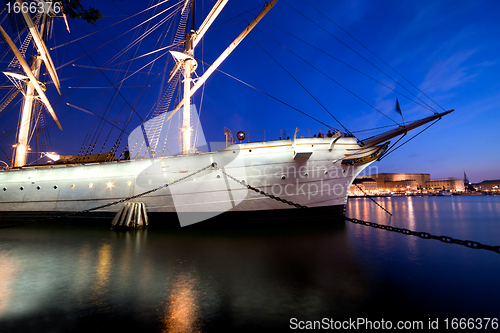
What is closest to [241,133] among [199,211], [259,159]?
[259,159]

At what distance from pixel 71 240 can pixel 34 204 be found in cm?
789

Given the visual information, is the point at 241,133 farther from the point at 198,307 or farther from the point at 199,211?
the point at 198,307

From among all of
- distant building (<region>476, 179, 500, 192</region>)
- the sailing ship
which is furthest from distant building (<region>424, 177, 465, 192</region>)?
the sailing ship

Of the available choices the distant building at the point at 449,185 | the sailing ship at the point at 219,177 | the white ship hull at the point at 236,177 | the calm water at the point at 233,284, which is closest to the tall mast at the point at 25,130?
the sailing ship at the point at 219,177

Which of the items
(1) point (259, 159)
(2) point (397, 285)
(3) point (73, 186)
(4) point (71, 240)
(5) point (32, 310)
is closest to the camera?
(5) point (32, 310)

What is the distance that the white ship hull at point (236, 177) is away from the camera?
38.2 feet

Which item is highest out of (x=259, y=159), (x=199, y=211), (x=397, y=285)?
(x=259, y=159)

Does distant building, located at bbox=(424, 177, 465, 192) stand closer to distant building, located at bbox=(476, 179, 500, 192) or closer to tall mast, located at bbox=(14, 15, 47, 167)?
distant building, located at bbox=(476, 179, 500, 192)

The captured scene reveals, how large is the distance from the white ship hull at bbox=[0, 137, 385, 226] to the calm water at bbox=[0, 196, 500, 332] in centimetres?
296

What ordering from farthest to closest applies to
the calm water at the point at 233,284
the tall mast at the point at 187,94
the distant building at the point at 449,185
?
the distant building at the point at 449,185, the tall mast at the point at 187,94, the calm water at the point at 233,284

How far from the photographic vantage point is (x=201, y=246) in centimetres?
874

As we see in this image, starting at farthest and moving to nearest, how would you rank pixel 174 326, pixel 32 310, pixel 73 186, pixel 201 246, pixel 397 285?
1. pixel 73 186
2. pixel 201 246
3. pixel 397 285
4. pixel 32 310
5. pixel 174 326

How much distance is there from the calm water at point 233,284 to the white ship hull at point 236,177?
9.72 ft

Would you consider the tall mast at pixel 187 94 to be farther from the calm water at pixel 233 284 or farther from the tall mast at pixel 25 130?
the tall mast at pixel 25 130
